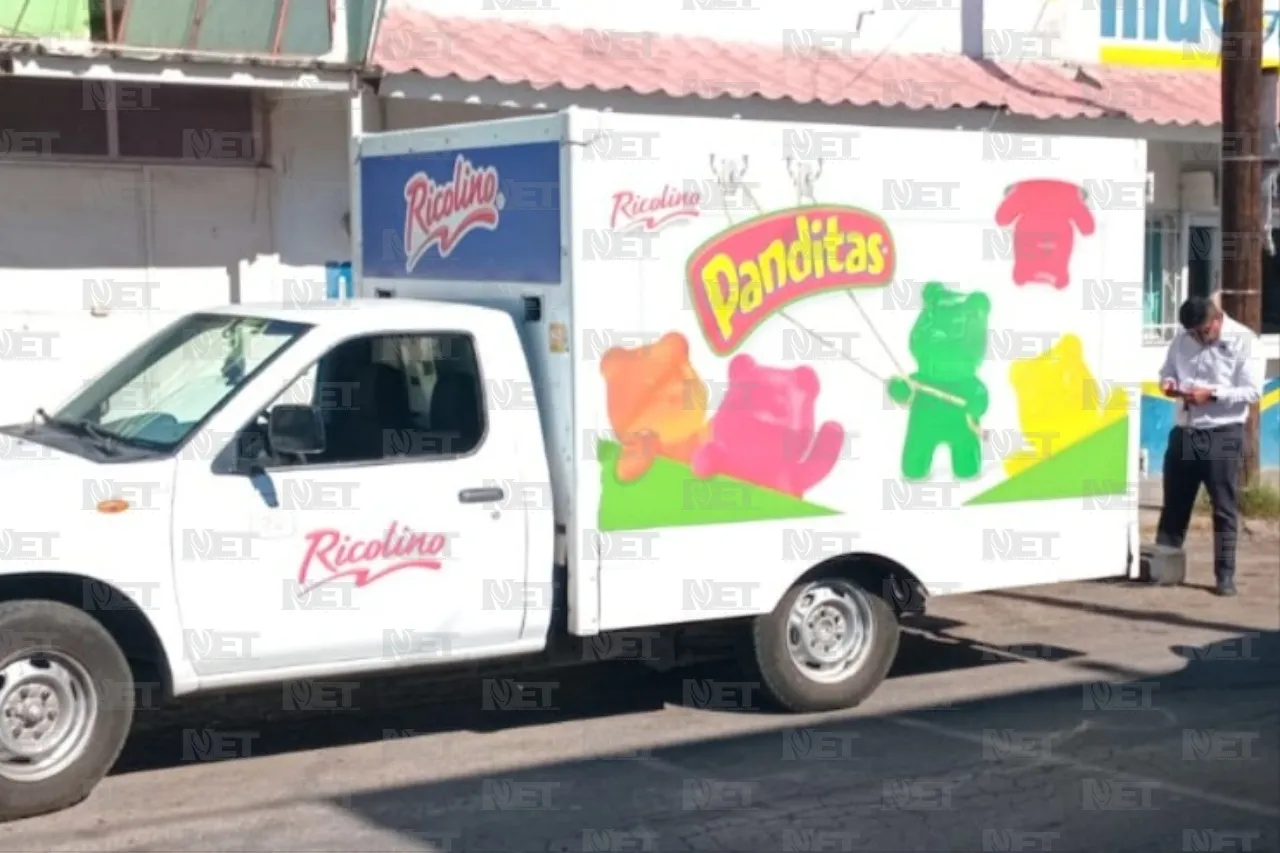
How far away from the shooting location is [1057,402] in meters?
8.69

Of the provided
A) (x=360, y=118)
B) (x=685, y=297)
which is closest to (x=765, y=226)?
(x=685, y=297)

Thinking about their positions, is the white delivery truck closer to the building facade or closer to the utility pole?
the building facade

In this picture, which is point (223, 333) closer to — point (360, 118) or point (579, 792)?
point (579, 792)

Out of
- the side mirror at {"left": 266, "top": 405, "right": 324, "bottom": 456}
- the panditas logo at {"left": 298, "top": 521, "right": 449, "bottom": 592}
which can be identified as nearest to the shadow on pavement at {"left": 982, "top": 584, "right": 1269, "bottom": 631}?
the panditas logo at {"left": 298, "top": 521, "right": 449, "bottom": 592}

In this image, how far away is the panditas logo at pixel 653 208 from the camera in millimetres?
7477

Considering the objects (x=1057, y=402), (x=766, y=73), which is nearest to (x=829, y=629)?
(x=1057, y=402)

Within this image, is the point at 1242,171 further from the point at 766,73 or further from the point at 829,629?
the point at 829,629

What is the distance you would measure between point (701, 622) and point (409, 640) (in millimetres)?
1473

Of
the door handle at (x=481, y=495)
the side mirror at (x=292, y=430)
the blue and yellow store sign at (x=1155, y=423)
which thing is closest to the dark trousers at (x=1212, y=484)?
the blue and yellow store sign at (x=1155, y=423)

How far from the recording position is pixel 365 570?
7.07m

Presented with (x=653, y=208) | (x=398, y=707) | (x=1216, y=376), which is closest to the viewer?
(x=653, y=208)

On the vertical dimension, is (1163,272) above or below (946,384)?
above

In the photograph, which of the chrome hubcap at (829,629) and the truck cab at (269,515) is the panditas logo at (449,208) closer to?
the truck cab at (269,515)

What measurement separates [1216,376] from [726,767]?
5.25m
